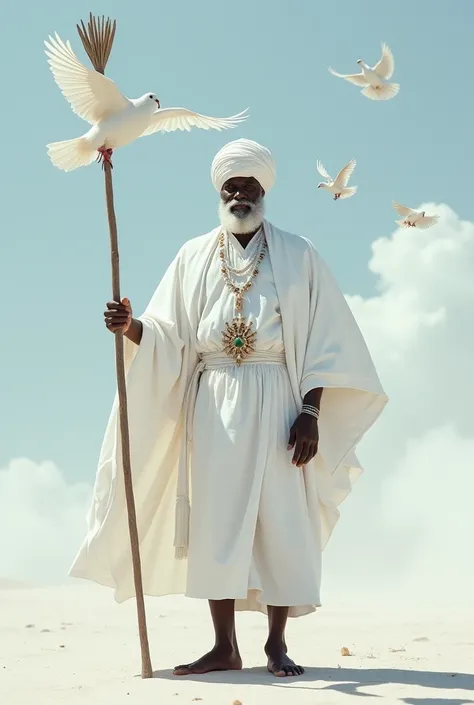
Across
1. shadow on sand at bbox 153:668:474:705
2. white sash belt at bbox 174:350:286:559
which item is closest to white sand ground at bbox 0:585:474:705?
shadow on sand at bbox 153:668:474:705

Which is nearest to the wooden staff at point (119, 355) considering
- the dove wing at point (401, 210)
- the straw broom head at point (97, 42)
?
the straw broom head at point (97, 42)

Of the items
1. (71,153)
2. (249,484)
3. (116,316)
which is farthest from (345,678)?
(71,153)

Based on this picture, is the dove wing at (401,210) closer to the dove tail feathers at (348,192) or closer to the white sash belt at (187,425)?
the dove tail feathers at (348,192)

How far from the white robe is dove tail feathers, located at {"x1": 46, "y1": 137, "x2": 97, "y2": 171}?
952 millimetres

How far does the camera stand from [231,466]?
5.90 metres

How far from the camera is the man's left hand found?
589 cm

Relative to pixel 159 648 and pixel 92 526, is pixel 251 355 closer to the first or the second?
Answer: pixel 92 526

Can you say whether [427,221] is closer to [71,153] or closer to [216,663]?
[71,153]

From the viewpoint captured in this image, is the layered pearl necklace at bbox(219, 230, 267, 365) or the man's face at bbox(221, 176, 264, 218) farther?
the man's face at bbox(221, 176, 264, 218)

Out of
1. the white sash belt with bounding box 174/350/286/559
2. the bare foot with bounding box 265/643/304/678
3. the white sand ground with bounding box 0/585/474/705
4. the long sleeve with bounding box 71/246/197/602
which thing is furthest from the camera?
the long sleeve with bounding box 71/246/197/602

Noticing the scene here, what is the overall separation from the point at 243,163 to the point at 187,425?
153cm

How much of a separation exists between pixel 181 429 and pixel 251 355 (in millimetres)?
683

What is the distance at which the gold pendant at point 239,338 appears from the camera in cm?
602

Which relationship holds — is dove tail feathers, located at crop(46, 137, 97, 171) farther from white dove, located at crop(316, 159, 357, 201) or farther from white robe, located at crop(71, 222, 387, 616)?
white dove, located at crop(316, 159, 357, 201)
